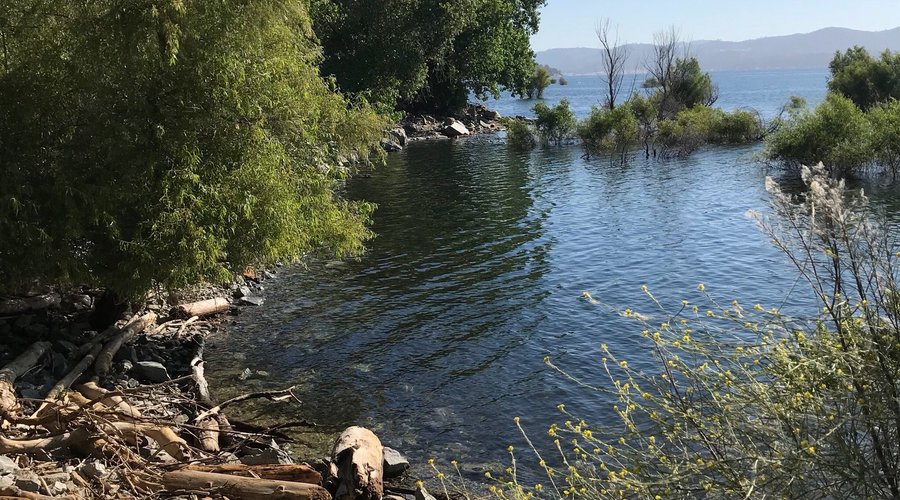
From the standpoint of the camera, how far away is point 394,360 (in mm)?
16328

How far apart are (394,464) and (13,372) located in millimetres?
6956

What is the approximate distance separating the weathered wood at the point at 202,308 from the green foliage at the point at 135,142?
431 cm

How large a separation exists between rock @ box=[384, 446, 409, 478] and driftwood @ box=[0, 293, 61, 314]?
30.9ft

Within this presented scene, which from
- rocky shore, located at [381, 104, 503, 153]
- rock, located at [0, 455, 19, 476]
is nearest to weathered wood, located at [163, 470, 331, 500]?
rock, located at [0, 455, 19, 476]

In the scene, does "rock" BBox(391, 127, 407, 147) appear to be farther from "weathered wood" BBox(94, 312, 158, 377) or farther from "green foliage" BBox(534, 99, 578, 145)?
"weathered wood" BBox(94, 312, 158, 377)

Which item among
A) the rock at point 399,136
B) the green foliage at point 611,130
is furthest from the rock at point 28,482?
the rock at point 399,136

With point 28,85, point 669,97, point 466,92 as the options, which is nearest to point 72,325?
point 28,85

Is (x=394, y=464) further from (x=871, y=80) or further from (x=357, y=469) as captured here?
(x=871, y=80)

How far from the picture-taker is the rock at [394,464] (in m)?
11.4

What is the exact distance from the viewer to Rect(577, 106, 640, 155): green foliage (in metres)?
49.5

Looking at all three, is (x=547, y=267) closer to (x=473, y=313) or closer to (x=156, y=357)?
(x=473, y=313)

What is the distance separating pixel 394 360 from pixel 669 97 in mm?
50121

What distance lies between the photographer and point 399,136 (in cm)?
6269

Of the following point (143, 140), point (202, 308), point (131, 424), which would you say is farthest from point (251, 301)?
point (131, 424)
